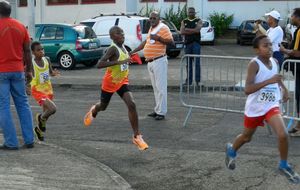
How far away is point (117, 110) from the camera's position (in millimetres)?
12398

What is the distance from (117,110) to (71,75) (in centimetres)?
815

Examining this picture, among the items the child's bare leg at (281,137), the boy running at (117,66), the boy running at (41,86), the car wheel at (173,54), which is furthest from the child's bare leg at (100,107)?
the car wheel at (173,54)

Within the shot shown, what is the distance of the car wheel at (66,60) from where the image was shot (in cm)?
2220

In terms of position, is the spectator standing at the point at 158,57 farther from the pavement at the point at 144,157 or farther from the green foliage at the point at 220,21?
the green foliage at the point at 220,21

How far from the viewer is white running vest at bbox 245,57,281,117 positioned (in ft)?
21.6

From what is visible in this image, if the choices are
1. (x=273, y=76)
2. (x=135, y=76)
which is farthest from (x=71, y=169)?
(x=135, y=76)

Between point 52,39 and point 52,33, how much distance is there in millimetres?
233

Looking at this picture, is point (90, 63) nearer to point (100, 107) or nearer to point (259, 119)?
point (100, 107)

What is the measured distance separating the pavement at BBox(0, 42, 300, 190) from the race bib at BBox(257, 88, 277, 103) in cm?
95

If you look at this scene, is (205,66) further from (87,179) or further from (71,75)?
(71,75)

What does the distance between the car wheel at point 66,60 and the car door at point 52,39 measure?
0.26m

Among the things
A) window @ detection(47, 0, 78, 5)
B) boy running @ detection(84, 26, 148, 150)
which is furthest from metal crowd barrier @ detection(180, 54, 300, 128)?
window @ detection(47, 0, 78, 5)

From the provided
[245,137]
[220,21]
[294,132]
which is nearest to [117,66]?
[245,137]

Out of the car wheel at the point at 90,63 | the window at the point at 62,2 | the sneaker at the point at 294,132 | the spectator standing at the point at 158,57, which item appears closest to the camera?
the sneaker at the point at 294,132
